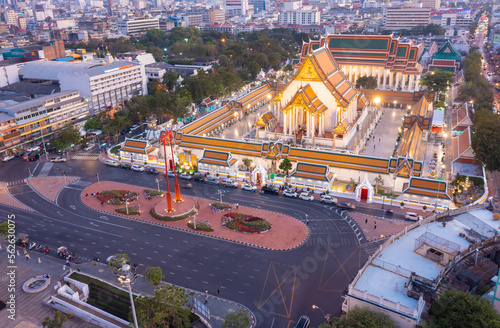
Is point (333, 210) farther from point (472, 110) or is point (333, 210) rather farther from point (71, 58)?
point (71, 58)

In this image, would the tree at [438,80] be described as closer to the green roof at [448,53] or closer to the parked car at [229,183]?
the green roof at [448,53]

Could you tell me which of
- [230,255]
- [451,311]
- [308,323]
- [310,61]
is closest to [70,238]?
[230,255]

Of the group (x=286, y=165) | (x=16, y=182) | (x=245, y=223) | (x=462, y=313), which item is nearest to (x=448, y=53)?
(x=286, y=165)

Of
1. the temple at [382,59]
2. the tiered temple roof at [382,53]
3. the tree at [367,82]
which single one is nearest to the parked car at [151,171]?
the temple at [382,59]

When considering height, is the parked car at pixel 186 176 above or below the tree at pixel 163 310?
below

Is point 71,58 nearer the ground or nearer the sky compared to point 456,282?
nearer the sky

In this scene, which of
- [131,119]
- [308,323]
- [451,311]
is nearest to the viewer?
[451,311]

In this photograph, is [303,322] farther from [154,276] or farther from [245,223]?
[245,223]
